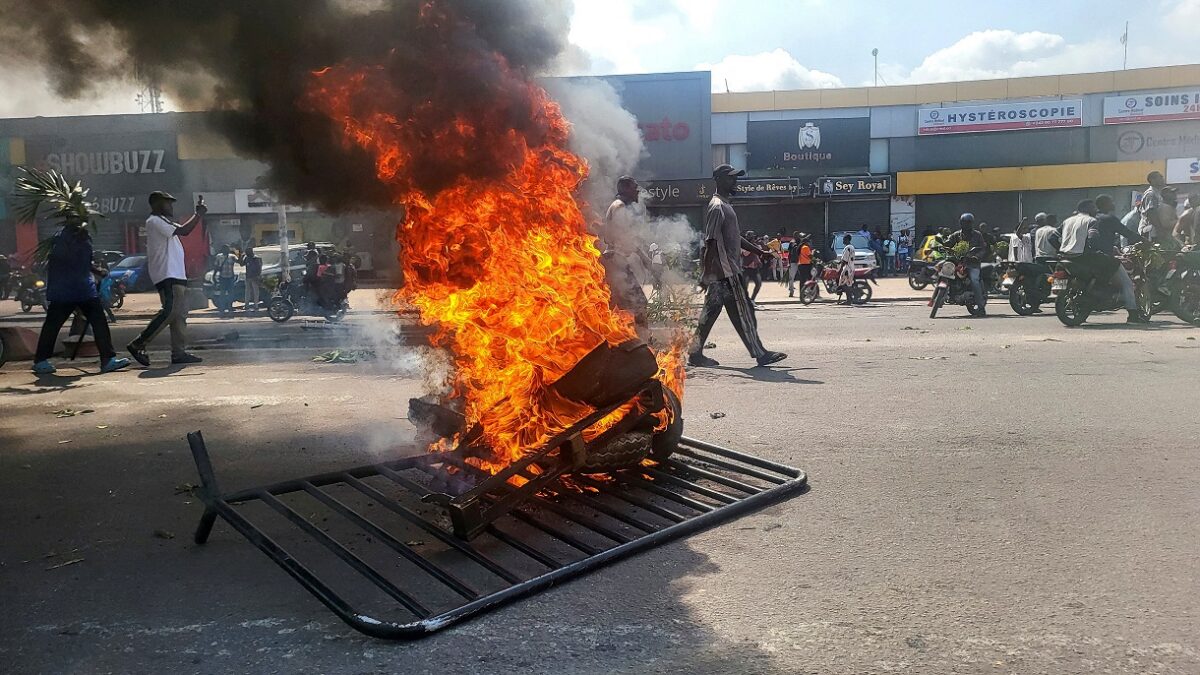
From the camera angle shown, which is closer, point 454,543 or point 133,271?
point 454,543

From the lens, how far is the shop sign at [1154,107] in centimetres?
3338

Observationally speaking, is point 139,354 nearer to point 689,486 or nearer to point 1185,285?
point 689,486

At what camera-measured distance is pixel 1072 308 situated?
11.7m

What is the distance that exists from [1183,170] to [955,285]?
84.5 ft

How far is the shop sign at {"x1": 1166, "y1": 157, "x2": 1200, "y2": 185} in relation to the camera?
33031 mm

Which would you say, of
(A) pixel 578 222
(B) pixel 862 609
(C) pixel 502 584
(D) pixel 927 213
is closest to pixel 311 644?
(C) pixel 502 584

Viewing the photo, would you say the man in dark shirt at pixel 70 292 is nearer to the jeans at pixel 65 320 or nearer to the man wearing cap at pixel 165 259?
the jeans at pixel 65 320

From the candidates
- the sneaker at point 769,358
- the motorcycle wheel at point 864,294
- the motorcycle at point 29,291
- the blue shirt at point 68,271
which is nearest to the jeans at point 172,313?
the blue shirt at point 68,271

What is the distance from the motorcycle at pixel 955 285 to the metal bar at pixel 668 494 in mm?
11085

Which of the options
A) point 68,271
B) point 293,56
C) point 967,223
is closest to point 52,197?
point 68,271

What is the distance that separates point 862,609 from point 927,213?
3522 cm

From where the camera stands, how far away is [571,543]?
344 centimetres

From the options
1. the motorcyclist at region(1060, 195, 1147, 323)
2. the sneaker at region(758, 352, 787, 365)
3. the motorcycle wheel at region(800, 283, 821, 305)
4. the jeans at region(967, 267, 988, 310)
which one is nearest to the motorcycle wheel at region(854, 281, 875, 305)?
the motorcycle wheel at region(800, 283, 821, 305)

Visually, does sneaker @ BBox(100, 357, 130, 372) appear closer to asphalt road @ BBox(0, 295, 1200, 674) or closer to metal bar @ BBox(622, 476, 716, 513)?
asphalt road @ BBox(0, 295, 1200, 674)
